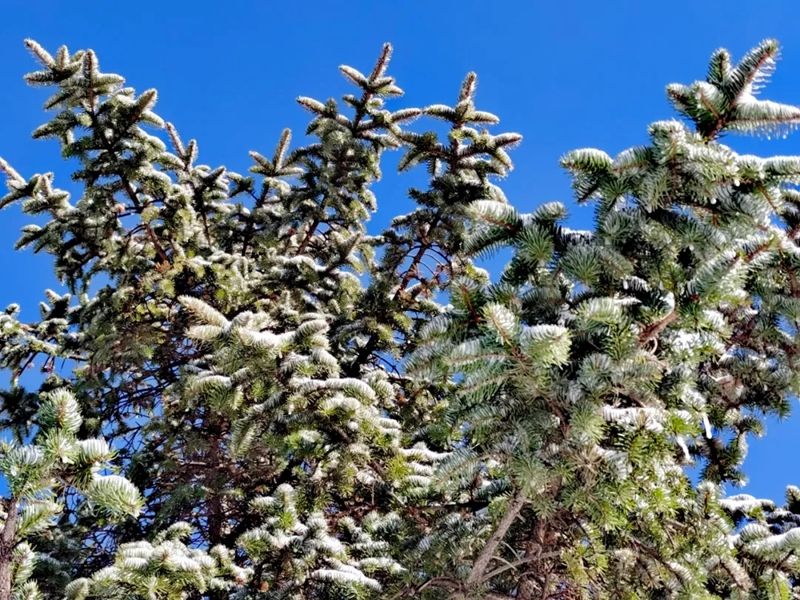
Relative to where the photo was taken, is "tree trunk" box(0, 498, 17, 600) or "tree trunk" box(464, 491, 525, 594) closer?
"tree trunk" box(0, 498, 17, 600)

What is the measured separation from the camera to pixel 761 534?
622 centimetres

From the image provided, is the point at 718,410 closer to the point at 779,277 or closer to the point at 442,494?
the point at 779,277

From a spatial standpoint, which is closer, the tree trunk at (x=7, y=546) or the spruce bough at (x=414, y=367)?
the tree trunk at (x=7, y=546)

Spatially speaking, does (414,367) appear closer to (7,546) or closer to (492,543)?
(492,543)

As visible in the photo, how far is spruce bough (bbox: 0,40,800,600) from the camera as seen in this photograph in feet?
14.6

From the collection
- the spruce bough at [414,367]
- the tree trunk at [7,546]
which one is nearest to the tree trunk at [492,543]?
the spruce bough at [414,367]

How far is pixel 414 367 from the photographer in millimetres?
4836

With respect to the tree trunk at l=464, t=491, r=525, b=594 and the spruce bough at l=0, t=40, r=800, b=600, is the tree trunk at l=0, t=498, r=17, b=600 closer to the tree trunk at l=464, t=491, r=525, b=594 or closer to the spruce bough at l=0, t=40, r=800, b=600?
the spruce bough at l=0, t=40, r=800, b=600

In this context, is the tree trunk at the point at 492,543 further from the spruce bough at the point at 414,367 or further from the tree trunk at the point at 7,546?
the tree trunk at the point at 7,546

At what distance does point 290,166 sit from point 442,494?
6579 millimetres

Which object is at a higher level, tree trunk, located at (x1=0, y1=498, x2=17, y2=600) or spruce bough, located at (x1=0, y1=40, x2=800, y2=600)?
spruce bough, located at (x1=0, y1=40, x2=800, y2=600)

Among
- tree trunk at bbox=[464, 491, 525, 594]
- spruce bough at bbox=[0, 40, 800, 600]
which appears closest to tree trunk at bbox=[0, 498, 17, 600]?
spruce bough at bbox=[0, 40, 800, 600]

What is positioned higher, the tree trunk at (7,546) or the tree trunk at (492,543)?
the tree trunk at (492,543)

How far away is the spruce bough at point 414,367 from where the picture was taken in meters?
4.44
